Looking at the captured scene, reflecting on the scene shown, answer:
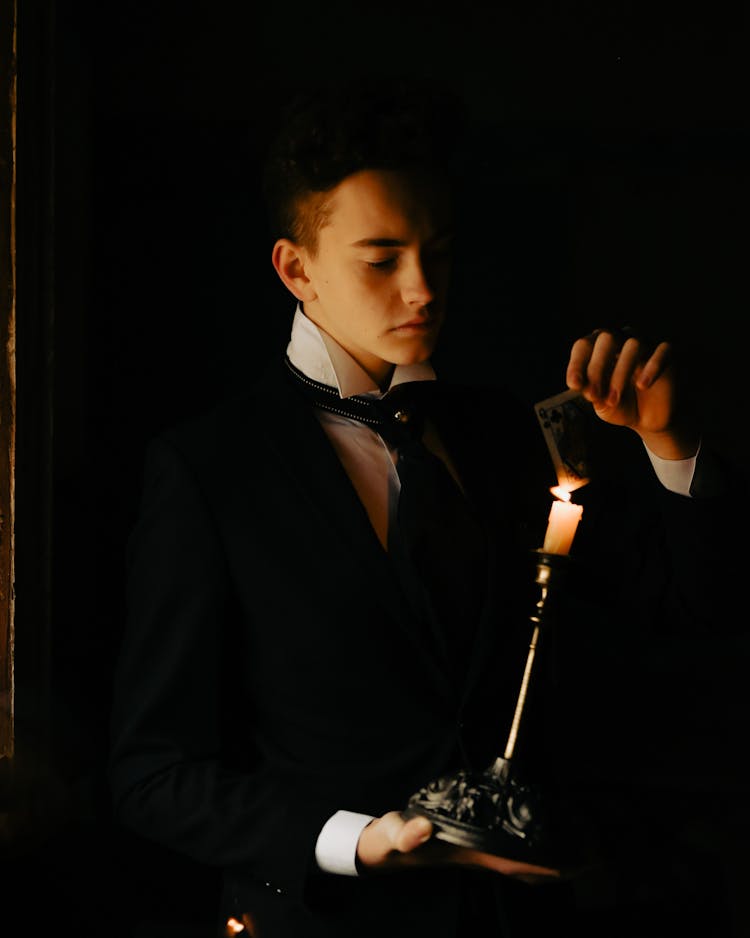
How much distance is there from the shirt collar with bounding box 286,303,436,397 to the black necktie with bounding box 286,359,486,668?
12mm

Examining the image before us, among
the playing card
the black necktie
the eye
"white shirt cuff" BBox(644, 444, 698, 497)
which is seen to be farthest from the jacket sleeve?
"white shirt cuff" BBox(644, 444, 698, 497)

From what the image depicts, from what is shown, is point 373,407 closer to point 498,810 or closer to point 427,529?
point 427,529

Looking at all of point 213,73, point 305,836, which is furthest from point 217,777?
point 213,73

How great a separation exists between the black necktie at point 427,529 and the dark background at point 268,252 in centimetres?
36

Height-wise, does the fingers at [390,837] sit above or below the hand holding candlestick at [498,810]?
below

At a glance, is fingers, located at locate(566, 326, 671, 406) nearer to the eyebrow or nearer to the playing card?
the playing card

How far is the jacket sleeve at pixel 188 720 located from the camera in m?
1.29

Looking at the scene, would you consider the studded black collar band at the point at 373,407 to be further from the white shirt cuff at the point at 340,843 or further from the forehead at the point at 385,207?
the white shirt cuff at the point at 340,843

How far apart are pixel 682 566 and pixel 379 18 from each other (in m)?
1.04

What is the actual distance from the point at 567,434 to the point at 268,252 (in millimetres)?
647

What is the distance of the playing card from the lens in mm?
1375

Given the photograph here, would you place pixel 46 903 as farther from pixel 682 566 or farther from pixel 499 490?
pixel 682 566

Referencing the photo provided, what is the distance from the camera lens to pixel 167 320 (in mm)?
1723

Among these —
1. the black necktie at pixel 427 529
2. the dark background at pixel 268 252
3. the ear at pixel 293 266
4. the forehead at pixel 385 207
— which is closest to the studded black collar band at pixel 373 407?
the black necktie at pixel 427 529
